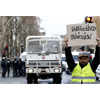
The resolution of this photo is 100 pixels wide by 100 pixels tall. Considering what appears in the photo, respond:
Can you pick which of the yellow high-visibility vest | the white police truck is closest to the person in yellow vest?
the yellow high-visibility vest

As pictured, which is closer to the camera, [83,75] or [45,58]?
[83,75]

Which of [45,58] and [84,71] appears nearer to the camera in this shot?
[84,71]

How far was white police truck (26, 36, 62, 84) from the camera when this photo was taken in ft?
47.1

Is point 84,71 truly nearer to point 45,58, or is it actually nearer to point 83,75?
point 83,75

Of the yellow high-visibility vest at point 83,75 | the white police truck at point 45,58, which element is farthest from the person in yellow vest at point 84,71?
the white police truck at point 45,58

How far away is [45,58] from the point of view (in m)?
14.4

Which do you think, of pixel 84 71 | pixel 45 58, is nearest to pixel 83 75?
pixel 84 71

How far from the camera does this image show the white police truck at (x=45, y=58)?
14344mm

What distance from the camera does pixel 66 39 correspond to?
15.7 ft
